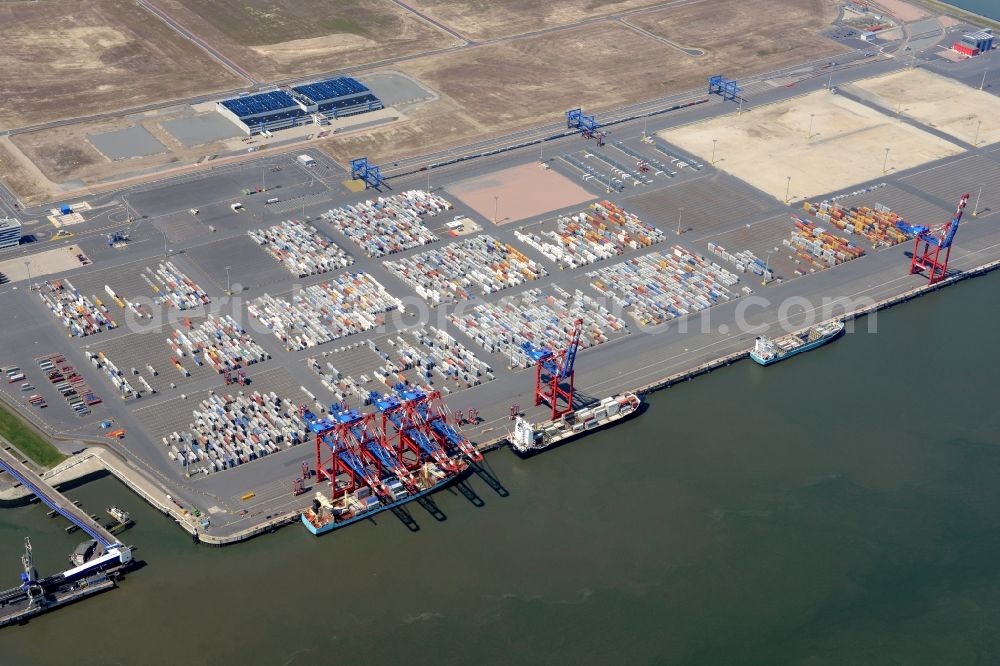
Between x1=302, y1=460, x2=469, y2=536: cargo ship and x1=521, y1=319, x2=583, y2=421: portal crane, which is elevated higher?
x1=521, y1=319, x2=583, y2=421: portal crane

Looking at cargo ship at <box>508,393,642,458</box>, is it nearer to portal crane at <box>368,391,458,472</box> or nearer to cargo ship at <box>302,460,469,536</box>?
cargo ship at <box>302,460,469,536</box>

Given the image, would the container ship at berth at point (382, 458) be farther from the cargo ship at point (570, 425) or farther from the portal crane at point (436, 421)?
the cargo ship at point (570, 425)

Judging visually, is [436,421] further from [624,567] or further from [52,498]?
[52,498]

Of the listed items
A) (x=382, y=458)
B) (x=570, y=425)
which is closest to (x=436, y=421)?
(x=382, y=458)

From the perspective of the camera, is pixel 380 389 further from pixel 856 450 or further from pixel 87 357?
pixel 856 450

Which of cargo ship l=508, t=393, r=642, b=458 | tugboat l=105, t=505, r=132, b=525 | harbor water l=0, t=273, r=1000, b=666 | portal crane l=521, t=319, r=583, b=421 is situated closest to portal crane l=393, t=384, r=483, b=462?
harbor water l=0, t=273, r=1000, b=666

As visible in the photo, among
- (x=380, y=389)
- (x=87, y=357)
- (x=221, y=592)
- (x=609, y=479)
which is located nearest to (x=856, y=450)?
(x=609, y=479)
